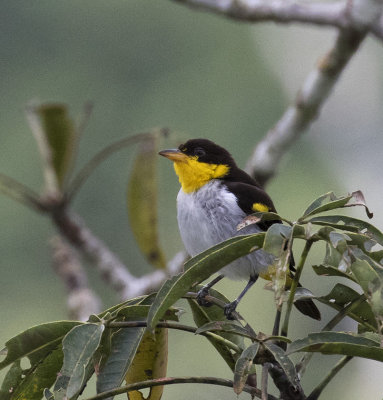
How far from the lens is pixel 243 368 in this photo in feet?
6.27

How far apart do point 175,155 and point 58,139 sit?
1.26 metres

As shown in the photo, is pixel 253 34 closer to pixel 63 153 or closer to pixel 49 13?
pixel 49 13

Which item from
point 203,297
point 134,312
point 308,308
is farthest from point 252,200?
point 134,312

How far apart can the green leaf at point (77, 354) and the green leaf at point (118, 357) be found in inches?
4.4

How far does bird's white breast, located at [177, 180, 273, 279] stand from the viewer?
3.53 m

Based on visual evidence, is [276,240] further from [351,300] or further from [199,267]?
[351,300]

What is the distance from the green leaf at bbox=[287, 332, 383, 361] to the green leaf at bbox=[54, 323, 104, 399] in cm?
49

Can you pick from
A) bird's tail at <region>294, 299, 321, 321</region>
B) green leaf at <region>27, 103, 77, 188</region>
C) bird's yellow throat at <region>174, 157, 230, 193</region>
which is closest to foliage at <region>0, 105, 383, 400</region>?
bird's tail at <region>294, 299, 321, 321</region>

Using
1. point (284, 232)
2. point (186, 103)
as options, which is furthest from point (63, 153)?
point (186, 103)

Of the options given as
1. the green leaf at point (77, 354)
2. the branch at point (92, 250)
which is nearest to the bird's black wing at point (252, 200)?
the branch at point (92, 250)

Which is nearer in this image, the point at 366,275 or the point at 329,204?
the point at 366,275

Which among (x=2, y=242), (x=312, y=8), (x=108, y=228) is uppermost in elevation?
(x=312, y=8)

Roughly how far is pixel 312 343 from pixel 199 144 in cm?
256

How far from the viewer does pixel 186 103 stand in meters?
13.8
